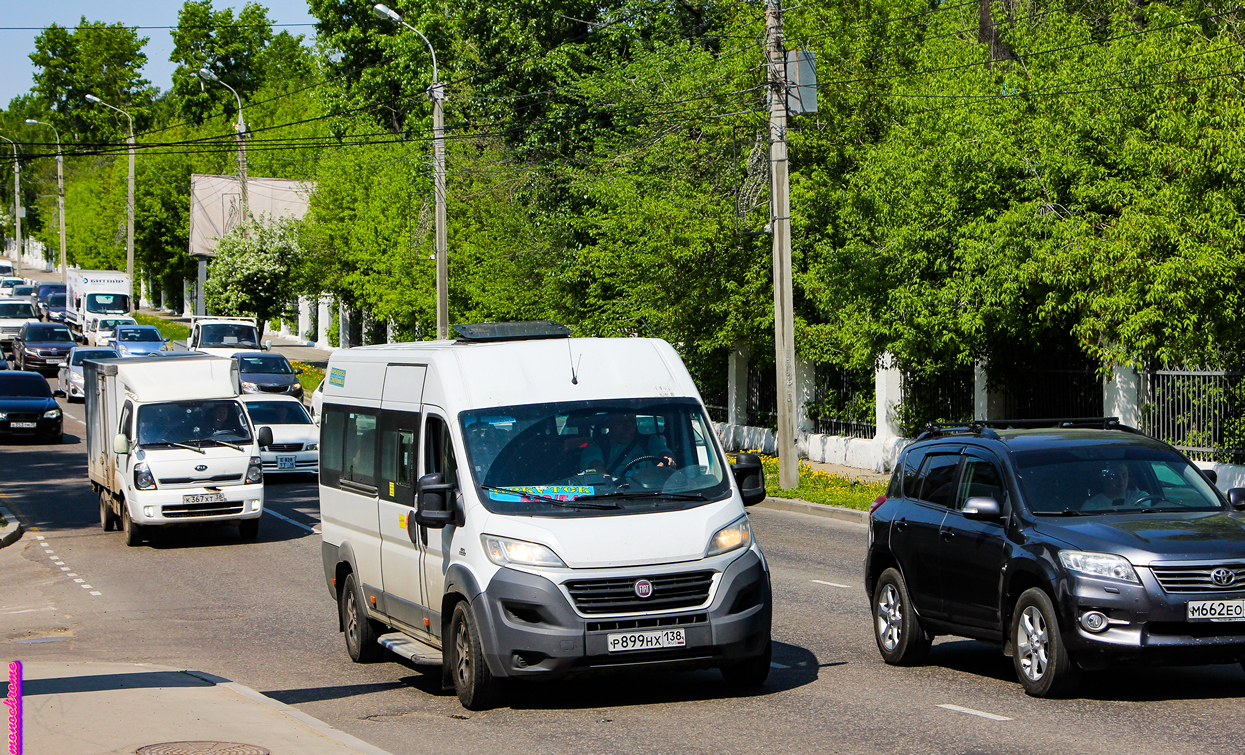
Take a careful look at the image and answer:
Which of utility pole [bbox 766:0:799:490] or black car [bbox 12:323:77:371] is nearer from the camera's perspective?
utility pole [bbox 766:0:799:490]

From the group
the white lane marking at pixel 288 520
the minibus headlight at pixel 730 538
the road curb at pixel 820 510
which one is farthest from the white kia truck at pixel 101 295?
the minibus headlight at pixel 730 538

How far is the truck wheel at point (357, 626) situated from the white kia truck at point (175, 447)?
8.30m

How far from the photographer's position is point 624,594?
334 inches

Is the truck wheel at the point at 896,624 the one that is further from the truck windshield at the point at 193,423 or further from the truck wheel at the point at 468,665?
the truck windshield at the point at 193,423

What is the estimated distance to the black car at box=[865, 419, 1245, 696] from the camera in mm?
8078

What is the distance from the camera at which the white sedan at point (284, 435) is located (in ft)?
90.2

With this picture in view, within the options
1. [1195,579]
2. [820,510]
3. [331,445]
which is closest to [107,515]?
[331,445]

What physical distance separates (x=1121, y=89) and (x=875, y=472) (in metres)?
10.9

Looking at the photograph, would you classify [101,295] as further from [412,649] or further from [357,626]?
[412,649]

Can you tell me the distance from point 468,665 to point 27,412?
29.5 metres

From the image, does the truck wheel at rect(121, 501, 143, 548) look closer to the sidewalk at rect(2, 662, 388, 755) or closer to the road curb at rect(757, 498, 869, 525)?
the road curb at rect(757, 498, 869, 525)

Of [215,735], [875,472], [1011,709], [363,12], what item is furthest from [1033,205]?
[363,12]

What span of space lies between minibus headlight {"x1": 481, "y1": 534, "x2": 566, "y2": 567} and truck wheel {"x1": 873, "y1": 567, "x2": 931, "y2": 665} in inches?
117

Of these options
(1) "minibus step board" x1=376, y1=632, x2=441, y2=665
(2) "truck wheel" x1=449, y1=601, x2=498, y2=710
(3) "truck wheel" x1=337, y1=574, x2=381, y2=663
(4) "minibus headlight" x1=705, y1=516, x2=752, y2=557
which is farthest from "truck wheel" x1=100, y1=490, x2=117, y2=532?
(4) "minibus headlight" x1=705, y1=516, x2=752, y2=557
